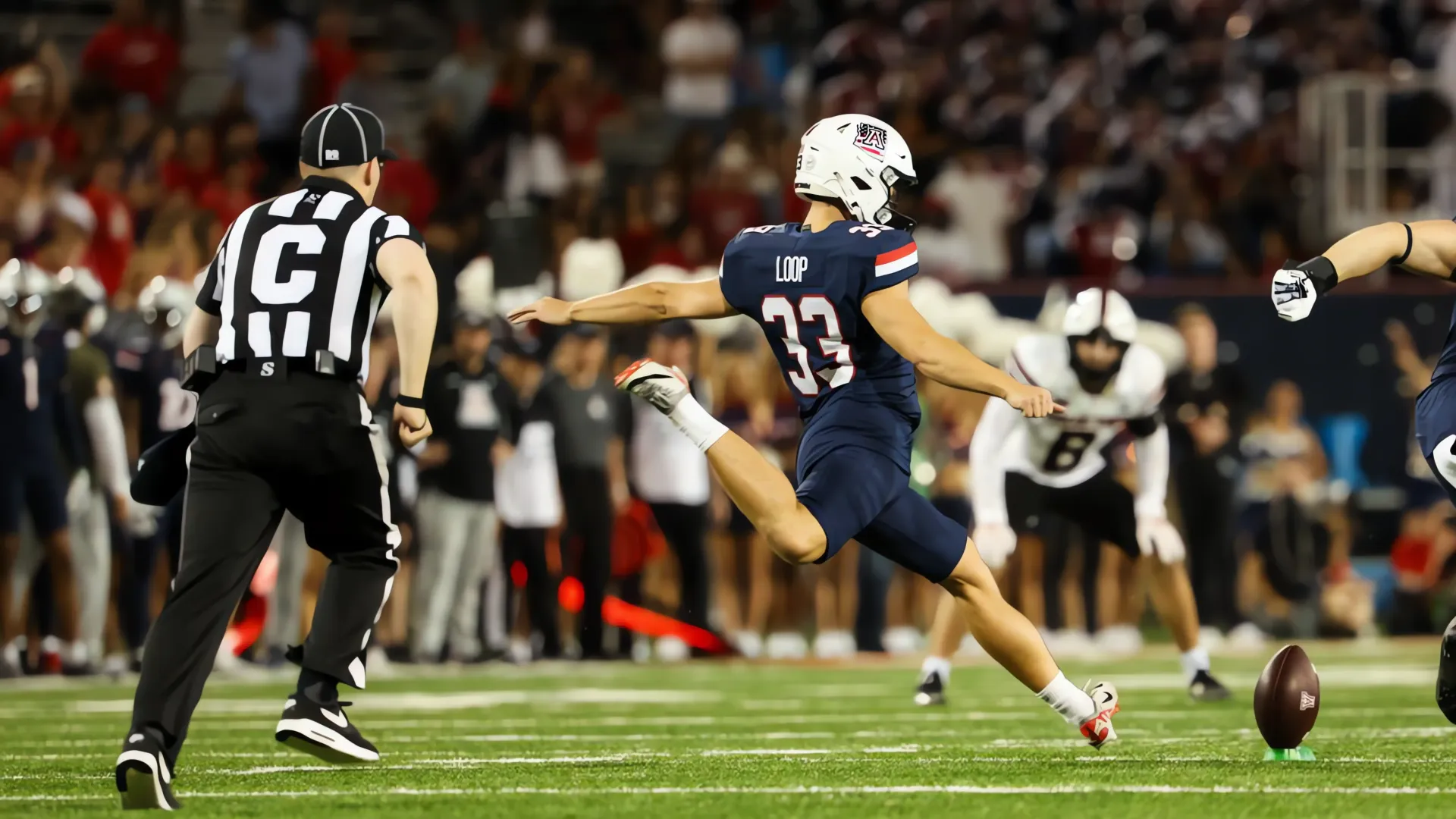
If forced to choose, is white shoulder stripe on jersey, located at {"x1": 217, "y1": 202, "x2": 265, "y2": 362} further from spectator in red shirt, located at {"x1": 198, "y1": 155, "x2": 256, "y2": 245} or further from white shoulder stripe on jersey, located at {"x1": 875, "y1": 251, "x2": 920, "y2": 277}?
spectator in red shirt, located at {"x1": 198, "y1": 155, "x2": 256, "y2": 245}

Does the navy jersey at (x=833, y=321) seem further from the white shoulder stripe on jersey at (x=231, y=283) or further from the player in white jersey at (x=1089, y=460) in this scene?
the player in white jersey at (x=1089, y=460)

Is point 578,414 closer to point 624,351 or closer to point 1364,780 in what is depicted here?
point 624,351

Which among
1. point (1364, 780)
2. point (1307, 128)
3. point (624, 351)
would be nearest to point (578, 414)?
point (624, 351)

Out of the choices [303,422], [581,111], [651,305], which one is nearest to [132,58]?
[581,111]

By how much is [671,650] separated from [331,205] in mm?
7216

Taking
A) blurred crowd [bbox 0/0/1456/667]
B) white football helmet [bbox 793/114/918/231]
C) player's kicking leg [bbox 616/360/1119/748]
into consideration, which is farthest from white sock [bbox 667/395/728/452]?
blurred crowd [bbox 0/0/1456/667]

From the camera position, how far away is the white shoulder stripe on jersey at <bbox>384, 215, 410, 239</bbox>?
5934 millimetres

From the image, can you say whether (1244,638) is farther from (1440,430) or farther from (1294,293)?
(1294,293)

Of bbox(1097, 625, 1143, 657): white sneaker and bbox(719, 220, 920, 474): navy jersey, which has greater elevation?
bbox(719, 220, 920, 474): navy jersey

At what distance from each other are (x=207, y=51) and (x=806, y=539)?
11.8m

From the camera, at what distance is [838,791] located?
5.61 metres

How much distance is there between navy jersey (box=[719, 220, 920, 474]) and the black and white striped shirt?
3.73 ft

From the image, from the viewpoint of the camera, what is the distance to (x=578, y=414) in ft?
42.6

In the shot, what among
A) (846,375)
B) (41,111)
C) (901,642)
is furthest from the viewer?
(41,111)
